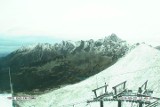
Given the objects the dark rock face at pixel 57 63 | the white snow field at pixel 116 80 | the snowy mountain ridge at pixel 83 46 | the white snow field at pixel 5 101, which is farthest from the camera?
the dark rock face at pixel 57 63

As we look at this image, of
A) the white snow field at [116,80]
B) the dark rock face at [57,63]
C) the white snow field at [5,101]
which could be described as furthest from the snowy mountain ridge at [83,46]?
the white snow field at [5,101]

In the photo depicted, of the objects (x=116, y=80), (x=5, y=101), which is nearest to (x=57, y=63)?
(x=116, y=80)

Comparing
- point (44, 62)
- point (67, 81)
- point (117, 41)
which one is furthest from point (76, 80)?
point (117, 41)

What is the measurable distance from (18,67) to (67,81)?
3263mm

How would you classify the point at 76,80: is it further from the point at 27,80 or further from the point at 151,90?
the point at 151,90

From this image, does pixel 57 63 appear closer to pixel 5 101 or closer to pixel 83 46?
pixel 83 46

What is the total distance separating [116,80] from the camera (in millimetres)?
18828

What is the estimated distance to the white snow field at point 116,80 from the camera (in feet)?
59.5

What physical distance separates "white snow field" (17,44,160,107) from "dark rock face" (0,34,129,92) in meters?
0.55

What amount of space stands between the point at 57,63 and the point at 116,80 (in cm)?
401

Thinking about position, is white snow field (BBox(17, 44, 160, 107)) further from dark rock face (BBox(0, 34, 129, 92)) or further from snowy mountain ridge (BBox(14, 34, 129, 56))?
snowy mountain ridge (BBox(14, 34, 129, 56))

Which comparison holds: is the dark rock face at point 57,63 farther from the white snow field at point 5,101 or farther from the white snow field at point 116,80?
the white snow field at point 5,101

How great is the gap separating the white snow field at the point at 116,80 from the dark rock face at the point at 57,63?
1.79 ft

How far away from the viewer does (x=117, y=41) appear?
18.4 meters
